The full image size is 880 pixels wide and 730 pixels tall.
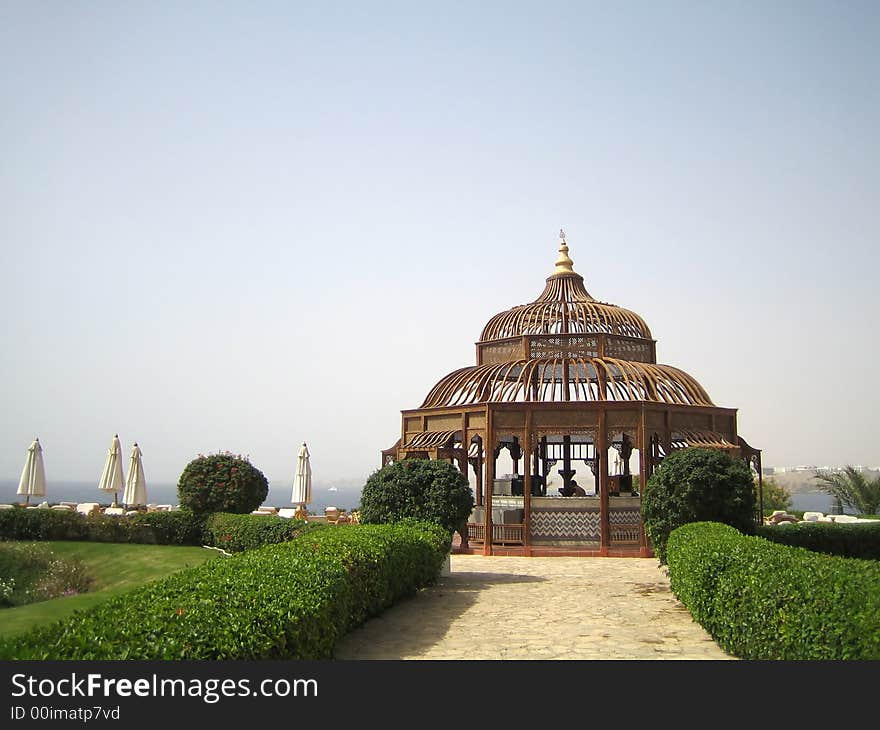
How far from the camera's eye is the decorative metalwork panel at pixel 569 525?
65.2ft

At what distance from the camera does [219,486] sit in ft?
71.5

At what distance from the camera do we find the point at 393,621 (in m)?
11.1

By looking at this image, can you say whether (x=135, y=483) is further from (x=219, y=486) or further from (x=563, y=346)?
(x=563, y=346)

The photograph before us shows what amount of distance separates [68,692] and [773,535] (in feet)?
53.7

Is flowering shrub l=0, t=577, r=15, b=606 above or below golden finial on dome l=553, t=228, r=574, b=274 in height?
below

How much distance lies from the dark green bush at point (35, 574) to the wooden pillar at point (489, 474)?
31.1 feet

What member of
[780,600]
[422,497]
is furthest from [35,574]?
[780,600]

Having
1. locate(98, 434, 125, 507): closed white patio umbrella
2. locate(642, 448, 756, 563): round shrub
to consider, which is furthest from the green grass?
locate(642, 448, 756, 563): round shrub

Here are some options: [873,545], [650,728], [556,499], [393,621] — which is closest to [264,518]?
[556,499]

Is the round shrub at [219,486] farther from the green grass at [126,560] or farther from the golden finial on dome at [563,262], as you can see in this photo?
the golden finial on dome at [563,262]

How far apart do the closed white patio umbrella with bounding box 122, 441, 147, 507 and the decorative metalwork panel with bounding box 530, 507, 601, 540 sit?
13.1 metres

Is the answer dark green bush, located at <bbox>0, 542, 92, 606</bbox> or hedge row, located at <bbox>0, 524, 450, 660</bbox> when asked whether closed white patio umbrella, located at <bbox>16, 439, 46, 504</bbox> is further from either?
hedge row, located at <bbox>0, 524, 450, 660</bbox>

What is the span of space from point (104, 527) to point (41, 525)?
1.68 m

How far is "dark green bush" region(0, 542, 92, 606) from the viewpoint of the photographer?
53.3 feet
